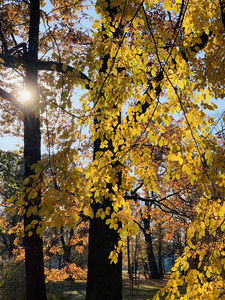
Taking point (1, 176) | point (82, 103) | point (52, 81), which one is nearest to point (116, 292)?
point (82, 103)

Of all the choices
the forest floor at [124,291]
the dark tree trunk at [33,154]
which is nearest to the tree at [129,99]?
the dark tree trunk at [33,154]

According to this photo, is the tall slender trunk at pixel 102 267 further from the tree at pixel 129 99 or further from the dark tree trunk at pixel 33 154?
the tree at pixel 129 99

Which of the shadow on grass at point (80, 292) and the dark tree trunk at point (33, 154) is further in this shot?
the shadow on grass at point (80, 292)

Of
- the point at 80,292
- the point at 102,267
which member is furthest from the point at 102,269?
the point at 80,292

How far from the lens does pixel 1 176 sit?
22.4 ft

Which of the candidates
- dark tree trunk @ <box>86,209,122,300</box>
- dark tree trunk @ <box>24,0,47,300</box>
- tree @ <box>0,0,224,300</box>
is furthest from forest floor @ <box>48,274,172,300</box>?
tree @ <box>0,0,224,300</box>

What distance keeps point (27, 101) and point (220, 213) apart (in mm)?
4849

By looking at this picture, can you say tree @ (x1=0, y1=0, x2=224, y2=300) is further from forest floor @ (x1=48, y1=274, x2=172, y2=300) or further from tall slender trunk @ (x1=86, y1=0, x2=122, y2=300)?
forest floor @ (x1=48, y1=274, x2=172, y2=300)

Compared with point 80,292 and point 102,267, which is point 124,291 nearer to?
point 80,292

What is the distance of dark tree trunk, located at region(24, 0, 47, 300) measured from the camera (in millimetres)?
5129

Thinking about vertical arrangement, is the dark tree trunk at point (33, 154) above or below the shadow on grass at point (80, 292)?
above

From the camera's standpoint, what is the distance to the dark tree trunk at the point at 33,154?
513cm

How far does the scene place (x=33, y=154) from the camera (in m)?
5.79

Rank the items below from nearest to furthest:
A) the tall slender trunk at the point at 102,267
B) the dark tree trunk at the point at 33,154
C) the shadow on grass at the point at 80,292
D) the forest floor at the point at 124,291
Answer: the tall slender trunk at the point at 102,267
the dark tree trunk at the point at 33,154
the shadow on grass at the point at 80,292
the forest floor at the point at 124,291
